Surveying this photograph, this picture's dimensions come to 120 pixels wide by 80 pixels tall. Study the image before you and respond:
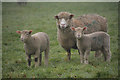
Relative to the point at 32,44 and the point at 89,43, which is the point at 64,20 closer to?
the point at 89,43

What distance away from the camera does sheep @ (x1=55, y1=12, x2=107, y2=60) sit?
7970 mm

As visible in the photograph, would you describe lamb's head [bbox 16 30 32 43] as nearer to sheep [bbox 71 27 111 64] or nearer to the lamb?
the lamb

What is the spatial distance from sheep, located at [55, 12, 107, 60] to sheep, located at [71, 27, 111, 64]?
651 mm

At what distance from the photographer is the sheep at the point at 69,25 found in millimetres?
7970

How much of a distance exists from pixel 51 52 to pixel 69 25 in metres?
2.80

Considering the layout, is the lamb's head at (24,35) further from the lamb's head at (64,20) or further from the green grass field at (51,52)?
the lamb's head at (64,20)

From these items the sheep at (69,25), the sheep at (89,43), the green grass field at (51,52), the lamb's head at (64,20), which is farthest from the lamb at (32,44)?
the sheep at (89,43)

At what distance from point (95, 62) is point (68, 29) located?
66.7 inches

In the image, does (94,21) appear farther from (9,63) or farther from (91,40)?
(9,63)

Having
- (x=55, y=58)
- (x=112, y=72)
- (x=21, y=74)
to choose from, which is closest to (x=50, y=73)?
(x=21, y=74)

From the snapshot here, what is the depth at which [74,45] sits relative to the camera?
861 centimetres

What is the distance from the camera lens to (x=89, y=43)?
25.7 ft

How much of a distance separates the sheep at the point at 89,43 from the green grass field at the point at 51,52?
1.20ft

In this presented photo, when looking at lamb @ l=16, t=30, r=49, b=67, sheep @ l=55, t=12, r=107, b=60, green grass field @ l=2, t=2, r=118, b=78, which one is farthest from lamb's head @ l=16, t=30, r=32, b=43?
sheep @ l=55, t=12, r=107, b=60
